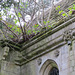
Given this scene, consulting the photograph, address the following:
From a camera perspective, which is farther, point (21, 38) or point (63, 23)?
→ point (21, 38)

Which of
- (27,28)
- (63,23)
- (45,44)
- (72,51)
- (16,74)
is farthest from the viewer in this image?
(27,28)

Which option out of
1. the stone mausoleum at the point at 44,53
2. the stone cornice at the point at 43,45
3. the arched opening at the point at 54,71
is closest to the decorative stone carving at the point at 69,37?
the stone mausoleum at the point at 44,53

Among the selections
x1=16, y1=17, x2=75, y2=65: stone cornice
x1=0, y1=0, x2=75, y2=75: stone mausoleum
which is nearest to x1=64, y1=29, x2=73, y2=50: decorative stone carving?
x1=0, y1=0, x2=75, y2=75: stone mausoleum

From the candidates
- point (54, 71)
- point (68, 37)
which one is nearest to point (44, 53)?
point (54, 71)

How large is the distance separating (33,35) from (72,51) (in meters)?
3.57

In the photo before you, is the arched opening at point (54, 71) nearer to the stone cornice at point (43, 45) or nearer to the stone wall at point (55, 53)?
the stone wall at point (55, 53)

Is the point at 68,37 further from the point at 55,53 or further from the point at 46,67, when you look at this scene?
the point at 46,67

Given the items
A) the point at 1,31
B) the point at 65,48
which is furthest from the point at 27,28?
the point at 65,48

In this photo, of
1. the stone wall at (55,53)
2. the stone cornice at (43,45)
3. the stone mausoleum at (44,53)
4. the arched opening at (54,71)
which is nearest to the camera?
the stone wall at (55,53)

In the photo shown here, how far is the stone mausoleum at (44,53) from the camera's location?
31.8ft

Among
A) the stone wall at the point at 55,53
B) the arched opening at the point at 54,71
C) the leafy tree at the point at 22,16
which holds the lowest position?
the arched opening at the point at 54,71

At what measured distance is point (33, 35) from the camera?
1252 cm

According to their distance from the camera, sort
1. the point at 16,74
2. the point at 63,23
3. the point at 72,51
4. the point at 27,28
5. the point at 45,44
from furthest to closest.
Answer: the point at 27,28 → the point at 16,74 → the point at 45,44 → the point at 63,23 → the point at 72,51

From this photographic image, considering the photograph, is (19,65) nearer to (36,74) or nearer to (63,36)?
(36,74)
